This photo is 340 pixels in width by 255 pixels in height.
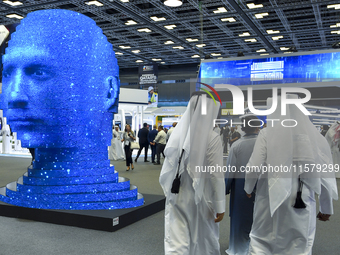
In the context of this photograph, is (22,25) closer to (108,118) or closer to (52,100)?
(52,100)

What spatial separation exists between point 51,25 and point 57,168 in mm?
1953

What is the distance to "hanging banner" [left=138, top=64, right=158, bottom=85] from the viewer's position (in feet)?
68.7

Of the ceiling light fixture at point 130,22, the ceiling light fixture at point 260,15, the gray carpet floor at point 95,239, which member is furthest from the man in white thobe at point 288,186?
the ceiling light fixture at point 130,22

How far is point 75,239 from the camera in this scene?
4152 millimetres

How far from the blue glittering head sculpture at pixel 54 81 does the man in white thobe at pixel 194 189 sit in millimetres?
2309

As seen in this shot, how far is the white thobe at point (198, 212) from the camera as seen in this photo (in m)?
2.90

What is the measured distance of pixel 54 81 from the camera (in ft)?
15.8

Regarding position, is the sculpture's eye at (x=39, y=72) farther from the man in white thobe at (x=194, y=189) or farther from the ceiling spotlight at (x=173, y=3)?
the ceiling spotlight at (x=173, y=3)

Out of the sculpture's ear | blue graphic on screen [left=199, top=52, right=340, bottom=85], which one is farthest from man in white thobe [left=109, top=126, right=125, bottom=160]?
the sculpture's ear

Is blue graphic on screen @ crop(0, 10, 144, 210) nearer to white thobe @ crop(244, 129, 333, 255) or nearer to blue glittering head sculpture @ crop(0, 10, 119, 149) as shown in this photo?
blue glittering head sculpture @ crop(0, 10, 119, 149)

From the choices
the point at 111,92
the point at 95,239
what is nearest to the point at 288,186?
the point at 95,239

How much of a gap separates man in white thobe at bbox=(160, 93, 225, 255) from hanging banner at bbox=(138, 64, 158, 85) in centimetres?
1797

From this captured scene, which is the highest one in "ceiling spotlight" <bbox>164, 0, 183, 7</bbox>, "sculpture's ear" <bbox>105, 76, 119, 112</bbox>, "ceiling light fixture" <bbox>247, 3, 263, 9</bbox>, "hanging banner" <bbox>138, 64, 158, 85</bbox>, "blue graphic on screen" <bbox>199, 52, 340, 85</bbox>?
"ceiling spotlight" <bbox>164, 0, 183, 7</bbox>

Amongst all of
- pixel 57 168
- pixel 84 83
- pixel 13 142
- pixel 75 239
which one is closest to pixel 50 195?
pixel 57 168
